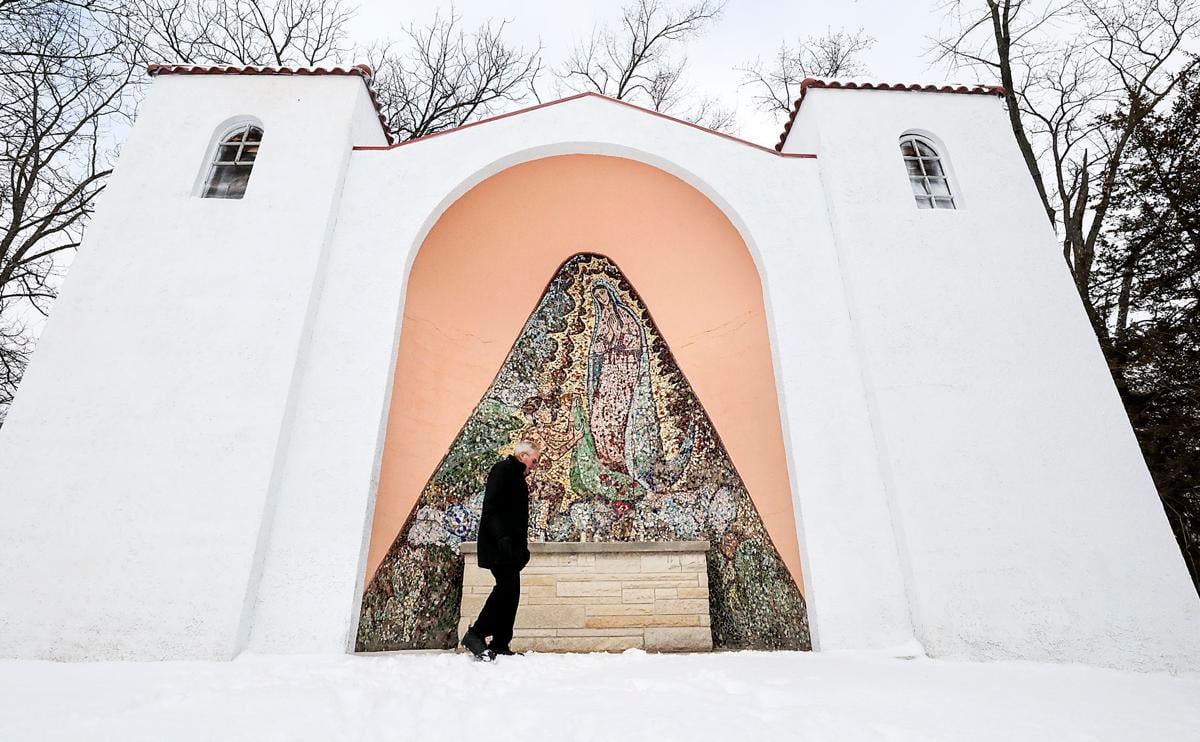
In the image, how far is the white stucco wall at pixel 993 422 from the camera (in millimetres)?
3889

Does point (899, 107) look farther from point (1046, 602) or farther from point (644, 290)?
point (1046, 602)

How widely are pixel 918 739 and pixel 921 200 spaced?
14.6ft

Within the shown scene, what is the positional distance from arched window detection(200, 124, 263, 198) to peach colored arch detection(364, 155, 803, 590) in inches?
62.8

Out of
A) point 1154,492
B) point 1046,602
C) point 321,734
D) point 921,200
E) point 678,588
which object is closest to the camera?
point 321,734

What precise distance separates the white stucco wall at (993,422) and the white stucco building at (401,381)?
2 cm

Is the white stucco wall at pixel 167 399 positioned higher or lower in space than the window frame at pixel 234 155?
lower

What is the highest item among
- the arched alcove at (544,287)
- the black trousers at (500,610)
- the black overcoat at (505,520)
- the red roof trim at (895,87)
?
the red roof trim at (895,87)

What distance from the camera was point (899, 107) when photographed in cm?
568

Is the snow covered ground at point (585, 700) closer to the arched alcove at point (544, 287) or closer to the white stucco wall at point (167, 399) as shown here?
the white stucco wall at point (167, 399)

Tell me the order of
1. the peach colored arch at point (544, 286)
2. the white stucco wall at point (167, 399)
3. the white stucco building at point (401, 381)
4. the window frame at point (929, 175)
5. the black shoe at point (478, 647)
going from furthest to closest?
the window frame at point (929, 175)
the peach colored arch at point (544, 286)
the white stucco building at point (401, 381)
the white stucco wall at point (167, 399)
the black shoe at point (478, 647)

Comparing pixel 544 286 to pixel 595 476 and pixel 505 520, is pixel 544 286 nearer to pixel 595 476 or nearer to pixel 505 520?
A: pixel 595 476

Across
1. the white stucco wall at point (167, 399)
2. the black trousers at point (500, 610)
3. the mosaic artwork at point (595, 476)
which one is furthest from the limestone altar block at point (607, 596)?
the white stucco wall at point (167, 399)

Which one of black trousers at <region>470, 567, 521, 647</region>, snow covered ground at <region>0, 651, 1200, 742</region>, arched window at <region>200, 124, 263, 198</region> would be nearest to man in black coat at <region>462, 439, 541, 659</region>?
black trousers at <region>470, 567, 521, 647</region>

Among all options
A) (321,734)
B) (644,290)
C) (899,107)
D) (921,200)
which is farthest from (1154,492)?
(321,734)
